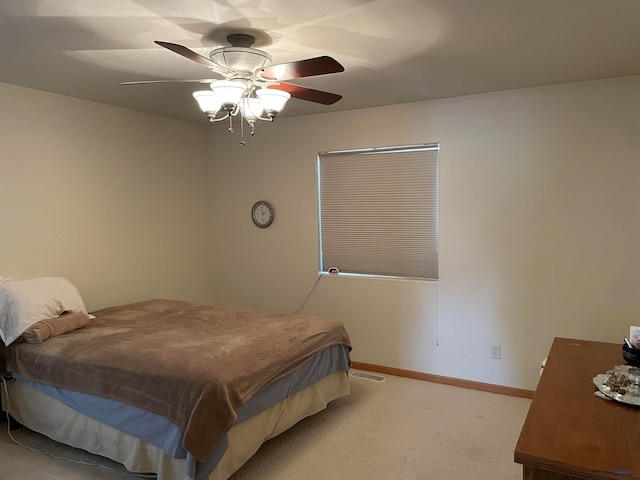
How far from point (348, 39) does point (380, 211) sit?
197cm

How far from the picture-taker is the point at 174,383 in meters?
2.36

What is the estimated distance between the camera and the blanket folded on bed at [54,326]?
291 cm

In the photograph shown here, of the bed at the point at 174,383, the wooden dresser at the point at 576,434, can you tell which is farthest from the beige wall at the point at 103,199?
the wooden dresser at the point at 576,434

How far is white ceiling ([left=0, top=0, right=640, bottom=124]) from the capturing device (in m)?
2.02

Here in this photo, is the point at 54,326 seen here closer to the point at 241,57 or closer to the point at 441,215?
the point at 241,57

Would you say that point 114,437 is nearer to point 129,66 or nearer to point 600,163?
point 129,66

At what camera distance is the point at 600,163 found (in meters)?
3.28

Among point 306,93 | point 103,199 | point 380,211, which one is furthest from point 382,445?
point 103,199

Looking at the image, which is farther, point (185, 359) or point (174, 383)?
point (185, 359)

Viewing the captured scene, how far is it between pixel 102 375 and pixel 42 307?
0.82 metres

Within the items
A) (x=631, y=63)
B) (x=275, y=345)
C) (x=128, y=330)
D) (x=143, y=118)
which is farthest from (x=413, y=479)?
(x=143, y=118)

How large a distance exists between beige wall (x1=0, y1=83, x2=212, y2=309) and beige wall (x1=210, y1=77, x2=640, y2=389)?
2.92 ft

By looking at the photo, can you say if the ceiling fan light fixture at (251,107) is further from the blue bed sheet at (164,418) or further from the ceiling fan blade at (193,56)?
the blue bed sheet at (164,418)

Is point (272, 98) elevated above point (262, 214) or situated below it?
above
